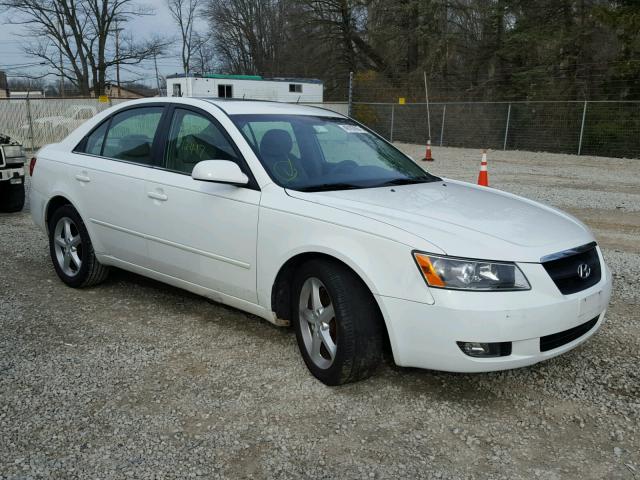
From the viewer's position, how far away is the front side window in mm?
3922

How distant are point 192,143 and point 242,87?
22751 millimetres

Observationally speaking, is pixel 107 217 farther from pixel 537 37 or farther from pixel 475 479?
pixel 537 37

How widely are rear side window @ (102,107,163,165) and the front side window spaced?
0.67 feet

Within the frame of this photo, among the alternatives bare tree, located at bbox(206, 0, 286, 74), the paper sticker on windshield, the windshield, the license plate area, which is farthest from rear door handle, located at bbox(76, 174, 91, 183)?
bare tree, located at bbox(206, 0, 286, 74)

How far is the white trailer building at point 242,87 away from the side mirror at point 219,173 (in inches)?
814

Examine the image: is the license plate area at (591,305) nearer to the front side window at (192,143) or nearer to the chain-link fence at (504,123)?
the front side window at (192,143)

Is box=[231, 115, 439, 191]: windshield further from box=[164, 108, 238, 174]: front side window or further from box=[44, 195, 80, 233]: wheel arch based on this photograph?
box=[44, 195, 80, 233]: wheel arch

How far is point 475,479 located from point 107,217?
3243 mm

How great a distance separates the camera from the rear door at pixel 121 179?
432cm

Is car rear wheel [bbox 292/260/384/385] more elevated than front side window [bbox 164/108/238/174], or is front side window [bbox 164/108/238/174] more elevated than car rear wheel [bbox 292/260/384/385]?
front side window [bbox 164/108/238/174]

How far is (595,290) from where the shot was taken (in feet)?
10.4

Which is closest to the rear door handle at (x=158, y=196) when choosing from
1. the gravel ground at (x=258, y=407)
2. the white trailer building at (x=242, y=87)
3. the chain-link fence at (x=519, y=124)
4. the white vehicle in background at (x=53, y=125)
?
the gravel ground at (x=258, y=407)

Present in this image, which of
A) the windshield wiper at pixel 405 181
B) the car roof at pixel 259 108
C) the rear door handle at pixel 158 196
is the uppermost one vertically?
the car roof at pixel 259 108

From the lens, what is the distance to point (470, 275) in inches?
112
